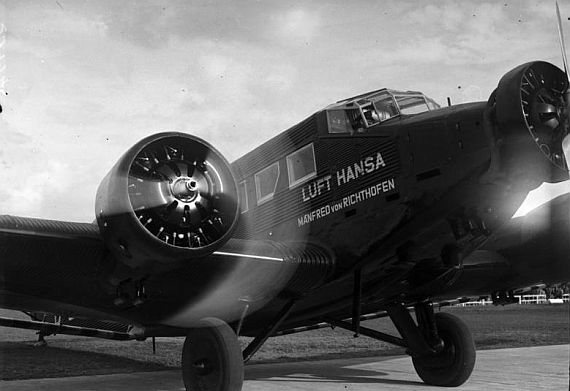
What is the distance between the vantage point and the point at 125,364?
1404cm

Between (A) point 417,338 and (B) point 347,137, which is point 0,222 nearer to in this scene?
Result: (B) point 347,137

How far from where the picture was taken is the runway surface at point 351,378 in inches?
368

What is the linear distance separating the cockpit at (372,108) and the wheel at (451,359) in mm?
3567

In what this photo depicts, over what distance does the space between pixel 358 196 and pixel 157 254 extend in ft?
9.54

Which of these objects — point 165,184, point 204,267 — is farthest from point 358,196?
point 165,184

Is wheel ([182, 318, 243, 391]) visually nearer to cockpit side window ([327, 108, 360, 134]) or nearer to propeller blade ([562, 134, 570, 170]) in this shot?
cockpit side window ([327, 108, 360, 134])

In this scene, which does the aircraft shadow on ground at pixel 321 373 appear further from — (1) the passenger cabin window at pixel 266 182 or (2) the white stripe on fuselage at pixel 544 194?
(2) the white stripe on fuselage at pixel 544 194

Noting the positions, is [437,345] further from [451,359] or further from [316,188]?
[316,188]

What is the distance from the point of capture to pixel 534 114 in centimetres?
642

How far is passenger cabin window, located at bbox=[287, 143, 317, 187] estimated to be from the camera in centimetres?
873

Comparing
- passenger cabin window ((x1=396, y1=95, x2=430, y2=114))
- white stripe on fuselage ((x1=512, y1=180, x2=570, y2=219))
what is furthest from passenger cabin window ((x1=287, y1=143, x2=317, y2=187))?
white stripe on fuselage ((x1=512, y1=180, x2=570, y2=219))

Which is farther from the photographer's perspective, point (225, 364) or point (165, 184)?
point (225, 364)

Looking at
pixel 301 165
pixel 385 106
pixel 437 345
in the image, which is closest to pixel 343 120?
pixel 385 106

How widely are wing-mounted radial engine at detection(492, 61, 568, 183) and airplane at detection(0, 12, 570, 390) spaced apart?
15mm
